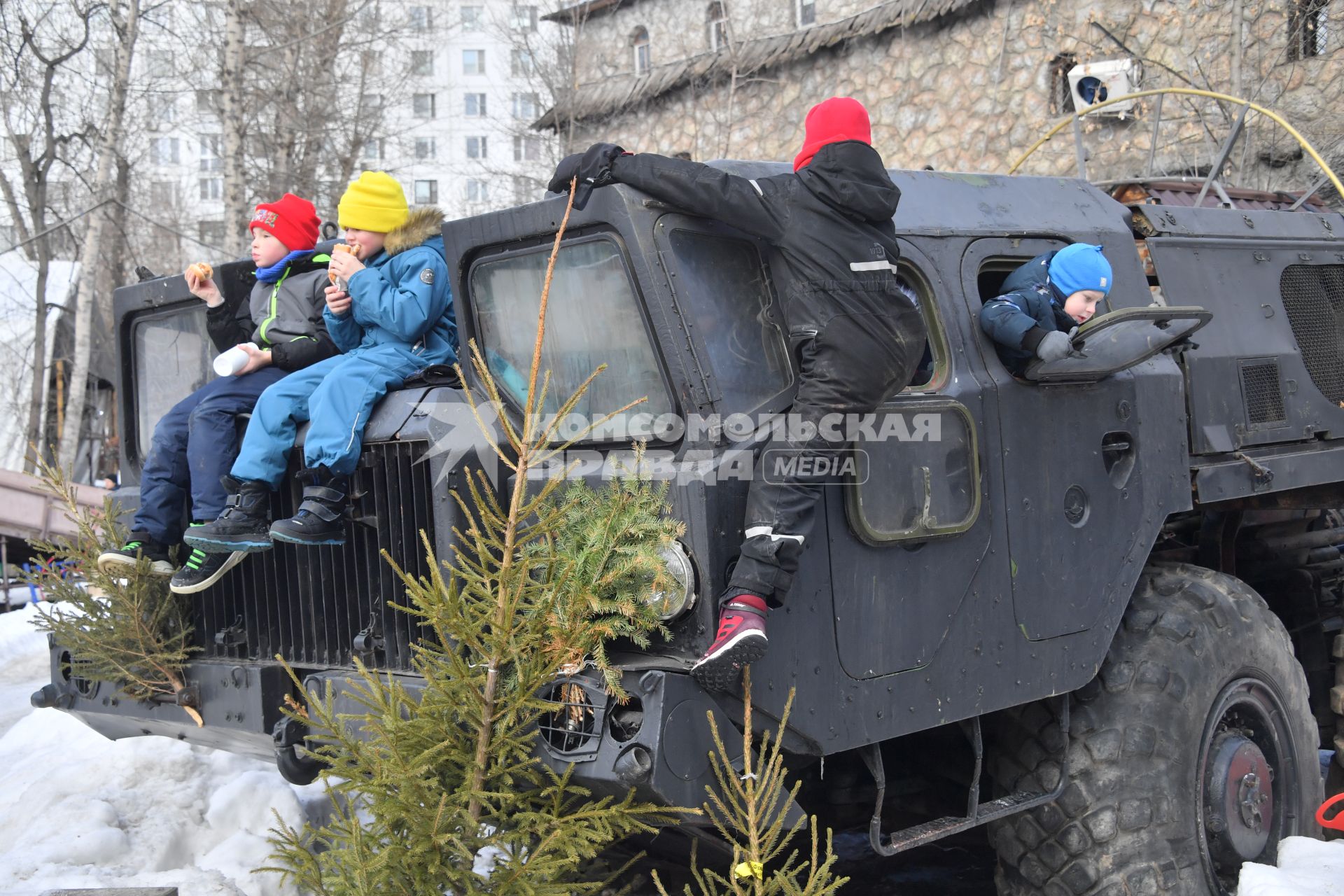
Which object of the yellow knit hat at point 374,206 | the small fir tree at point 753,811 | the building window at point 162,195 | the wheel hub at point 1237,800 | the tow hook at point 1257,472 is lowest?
the wheel hub at point 1237,800

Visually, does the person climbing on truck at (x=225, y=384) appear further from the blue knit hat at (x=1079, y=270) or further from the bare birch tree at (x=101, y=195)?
the bare birch tree at (x=101, y=195)

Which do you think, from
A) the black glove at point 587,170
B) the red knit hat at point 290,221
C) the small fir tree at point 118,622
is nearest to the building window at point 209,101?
the red knit hat at point 290,221

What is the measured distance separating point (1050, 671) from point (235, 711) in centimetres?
273

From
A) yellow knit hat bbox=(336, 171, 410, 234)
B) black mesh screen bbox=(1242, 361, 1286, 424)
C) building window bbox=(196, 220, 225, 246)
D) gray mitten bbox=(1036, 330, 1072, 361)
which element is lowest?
black mesh screen bbox=(1242, 361, 1286, 424)

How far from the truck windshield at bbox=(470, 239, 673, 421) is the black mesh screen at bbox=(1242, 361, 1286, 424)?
103 inches

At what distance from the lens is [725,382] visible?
3373 mm

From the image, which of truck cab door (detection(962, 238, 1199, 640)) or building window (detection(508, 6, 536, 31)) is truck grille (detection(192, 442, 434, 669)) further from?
building window (detection(508, 6, 536, 31))

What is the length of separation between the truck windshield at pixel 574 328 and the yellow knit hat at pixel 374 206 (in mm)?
616

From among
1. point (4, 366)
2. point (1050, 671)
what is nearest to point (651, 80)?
point (4, 366)

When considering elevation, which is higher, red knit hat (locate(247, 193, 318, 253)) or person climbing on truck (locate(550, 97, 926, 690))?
red knit hat (locate(247, 193, 318, 253))

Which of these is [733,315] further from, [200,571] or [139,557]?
[139,557]

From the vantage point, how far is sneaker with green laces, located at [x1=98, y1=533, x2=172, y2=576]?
4.55 meters

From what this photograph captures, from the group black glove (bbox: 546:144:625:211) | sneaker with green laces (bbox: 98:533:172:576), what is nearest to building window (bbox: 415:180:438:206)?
sneaker with green laces (bbox: 98:533:172:576)

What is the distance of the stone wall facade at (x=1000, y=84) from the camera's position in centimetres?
1011
